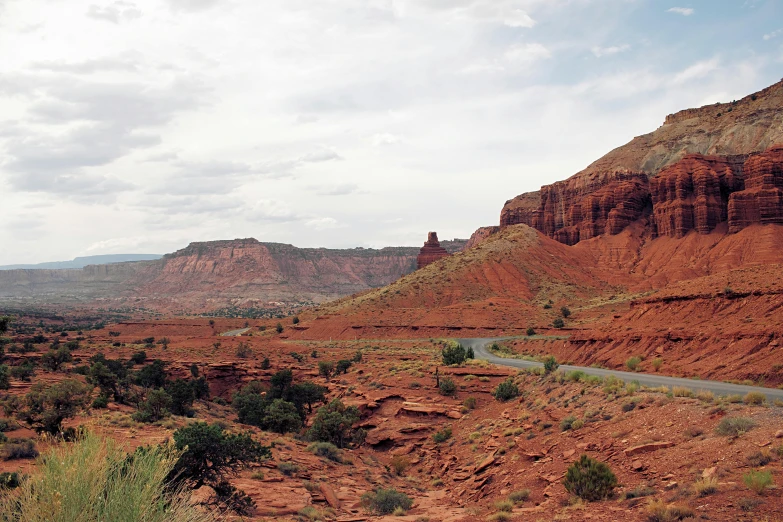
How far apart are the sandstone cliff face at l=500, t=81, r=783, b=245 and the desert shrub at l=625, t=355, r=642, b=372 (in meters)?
72.5

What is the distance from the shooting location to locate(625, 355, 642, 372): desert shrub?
29672 millimetres

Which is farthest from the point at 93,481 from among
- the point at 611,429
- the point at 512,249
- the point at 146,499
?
the point at 512,249

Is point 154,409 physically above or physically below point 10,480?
below

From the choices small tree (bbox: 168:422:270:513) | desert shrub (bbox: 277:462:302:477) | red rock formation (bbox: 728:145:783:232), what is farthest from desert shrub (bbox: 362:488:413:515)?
red rock formation (bbox: 728:145:783:232)

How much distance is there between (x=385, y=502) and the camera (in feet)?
54.1

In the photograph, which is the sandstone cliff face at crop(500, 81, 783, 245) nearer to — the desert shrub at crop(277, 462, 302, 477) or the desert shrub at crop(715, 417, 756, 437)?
the desert shrub at crop(715, 417, 756, 437)

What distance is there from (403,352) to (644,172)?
295 feet

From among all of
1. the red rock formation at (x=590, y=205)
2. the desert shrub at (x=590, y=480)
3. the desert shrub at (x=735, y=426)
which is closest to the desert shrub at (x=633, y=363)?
the desert shrub at (x=735, y=426)

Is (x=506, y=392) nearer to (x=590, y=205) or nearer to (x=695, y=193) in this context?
(x=695, y=193)

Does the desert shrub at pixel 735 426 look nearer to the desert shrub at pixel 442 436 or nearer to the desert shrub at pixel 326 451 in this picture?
the desert shrub at pixel 326 451

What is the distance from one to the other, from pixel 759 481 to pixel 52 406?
21787 mm

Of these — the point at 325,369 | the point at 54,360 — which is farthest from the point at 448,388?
the point at 54,360

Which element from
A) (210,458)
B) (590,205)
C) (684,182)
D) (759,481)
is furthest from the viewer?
(590,205)

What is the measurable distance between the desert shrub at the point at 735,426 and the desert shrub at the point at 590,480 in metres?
2.63
